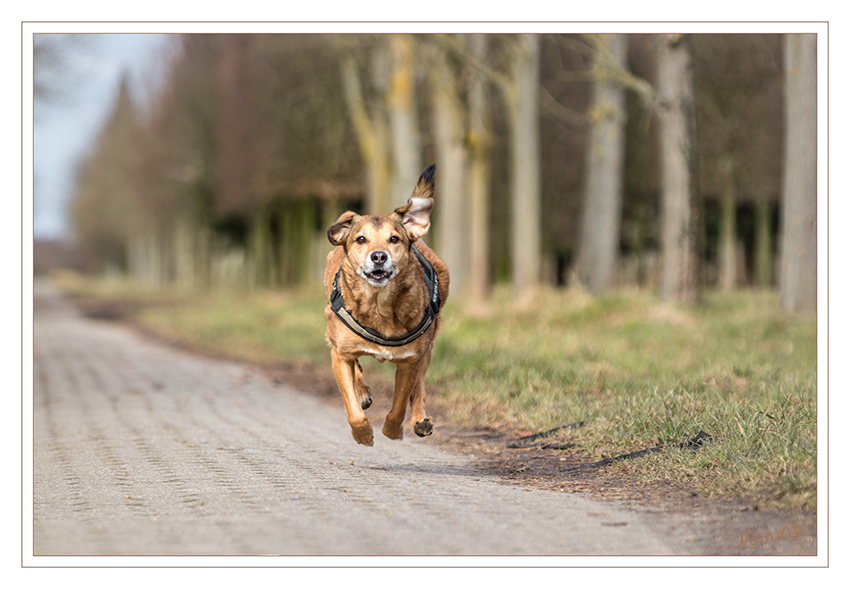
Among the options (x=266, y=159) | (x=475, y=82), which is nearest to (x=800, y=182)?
(x=475, y=82)

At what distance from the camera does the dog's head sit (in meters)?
5.14

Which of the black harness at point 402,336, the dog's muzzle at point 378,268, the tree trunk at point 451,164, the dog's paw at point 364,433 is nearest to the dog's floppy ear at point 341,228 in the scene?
the dog's muzzle at point 378,268

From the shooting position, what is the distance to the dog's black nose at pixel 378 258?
5090 millimetres

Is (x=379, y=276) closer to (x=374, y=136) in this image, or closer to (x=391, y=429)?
(x=391, y=429)

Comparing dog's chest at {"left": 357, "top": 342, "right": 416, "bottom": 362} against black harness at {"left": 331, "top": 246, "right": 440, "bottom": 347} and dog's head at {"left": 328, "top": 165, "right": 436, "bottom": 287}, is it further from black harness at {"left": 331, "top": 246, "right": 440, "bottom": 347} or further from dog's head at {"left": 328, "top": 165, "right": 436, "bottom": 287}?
dog's head at {"left": 328, "top": 165, "right": 436, "bottom": 287}

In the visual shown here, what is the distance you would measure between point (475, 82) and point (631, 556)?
15095mm

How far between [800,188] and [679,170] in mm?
1891

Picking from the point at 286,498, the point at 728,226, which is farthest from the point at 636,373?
the point at 728,226

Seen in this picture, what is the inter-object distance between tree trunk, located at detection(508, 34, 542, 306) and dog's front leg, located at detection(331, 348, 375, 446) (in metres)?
11.7

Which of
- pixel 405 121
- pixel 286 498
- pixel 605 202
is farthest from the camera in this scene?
pixel 405 121

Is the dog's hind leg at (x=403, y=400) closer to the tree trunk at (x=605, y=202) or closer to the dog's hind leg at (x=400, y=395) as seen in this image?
the dog's hind leg at (x=400, y=395)

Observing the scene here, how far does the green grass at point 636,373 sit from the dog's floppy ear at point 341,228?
2561mm

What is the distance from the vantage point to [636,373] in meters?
10.0

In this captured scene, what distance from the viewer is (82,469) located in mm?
6383
